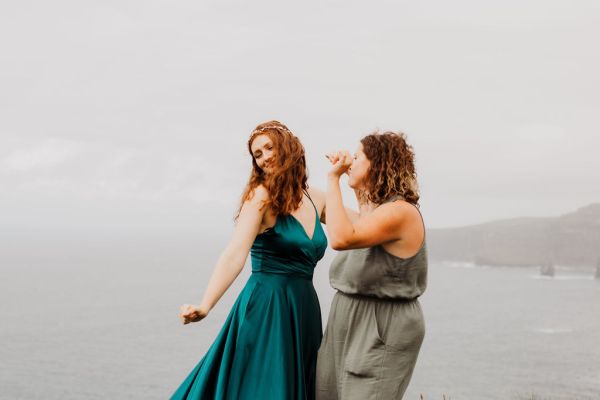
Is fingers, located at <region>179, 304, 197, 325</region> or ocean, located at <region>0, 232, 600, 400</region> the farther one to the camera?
ocean, located at <region>0, 232, 600, 400</region>

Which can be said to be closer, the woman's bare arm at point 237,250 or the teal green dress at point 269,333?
the woman's bare arm at point 237,250

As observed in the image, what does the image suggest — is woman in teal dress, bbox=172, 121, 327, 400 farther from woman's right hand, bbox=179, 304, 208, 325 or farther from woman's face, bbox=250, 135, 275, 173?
woman's right hand, bbox=179, 304, 208, 325

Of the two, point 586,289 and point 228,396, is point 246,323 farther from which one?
point 586,289

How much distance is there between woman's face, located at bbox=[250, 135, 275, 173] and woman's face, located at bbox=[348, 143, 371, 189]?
0.64 m

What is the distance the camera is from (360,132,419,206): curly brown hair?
3.77m

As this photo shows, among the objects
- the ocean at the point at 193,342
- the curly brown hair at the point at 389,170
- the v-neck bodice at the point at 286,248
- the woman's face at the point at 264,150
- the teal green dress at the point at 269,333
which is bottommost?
the ocean at the point at 193,342

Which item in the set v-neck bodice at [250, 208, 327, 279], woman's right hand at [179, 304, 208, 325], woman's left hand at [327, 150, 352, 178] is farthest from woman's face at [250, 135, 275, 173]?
woman's right hand at [179, 304, 208, 325]

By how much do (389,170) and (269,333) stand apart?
131cm

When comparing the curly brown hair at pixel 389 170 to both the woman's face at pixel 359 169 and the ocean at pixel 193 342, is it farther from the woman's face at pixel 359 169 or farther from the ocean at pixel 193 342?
the ocean at pixel 193 342

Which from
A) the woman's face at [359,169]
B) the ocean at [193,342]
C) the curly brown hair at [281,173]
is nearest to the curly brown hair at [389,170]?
the woman's face at [359,169]

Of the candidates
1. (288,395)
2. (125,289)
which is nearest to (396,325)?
(288,395)

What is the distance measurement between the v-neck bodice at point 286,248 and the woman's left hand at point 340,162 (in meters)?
0.64

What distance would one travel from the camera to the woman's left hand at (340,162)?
3738mm

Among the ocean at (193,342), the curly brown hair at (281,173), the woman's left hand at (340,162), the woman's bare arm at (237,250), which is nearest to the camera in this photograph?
the woman's left hand at (340,162)
